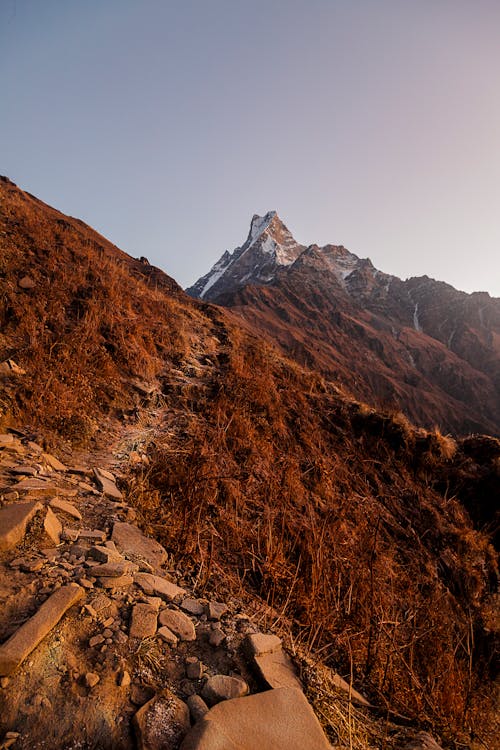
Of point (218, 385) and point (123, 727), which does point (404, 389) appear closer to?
point (218, 385)

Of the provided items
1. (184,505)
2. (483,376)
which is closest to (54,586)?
(184,505)

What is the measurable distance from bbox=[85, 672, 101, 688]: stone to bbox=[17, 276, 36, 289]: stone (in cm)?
565

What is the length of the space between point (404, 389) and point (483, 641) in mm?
45103

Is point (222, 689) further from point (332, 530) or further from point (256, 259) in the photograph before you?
point (256, 259)

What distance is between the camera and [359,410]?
7.17 meters

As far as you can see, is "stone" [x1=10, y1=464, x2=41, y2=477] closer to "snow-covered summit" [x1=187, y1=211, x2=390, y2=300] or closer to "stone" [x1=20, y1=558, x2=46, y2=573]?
"stone" [x1=20, y1=558, x2=46, y2=573]

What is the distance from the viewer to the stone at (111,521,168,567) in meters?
2.11

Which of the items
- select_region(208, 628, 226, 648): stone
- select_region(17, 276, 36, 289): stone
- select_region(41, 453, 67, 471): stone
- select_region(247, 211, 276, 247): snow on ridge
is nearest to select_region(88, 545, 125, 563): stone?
select_region(208, 628, 226, 648): stone

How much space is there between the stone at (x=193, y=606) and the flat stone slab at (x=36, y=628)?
522mm

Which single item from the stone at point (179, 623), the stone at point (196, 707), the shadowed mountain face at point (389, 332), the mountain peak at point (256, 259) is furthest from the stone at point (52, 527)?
the mountain peak at point (256, 259)

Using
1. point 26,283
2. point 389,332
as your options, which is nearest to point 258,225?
point 389,332

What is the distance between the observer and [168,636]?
1452 millimetres

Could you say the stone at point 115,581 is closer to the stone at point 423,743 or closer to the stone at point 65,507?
the stone at point 65,507

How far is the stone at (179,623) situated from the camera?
1.51 meters
